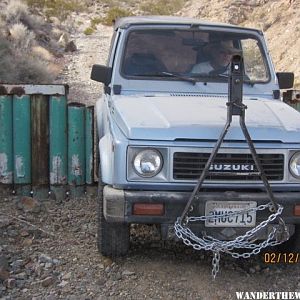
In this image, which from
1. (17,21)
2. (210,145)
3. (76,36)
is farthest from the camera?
(76,36)

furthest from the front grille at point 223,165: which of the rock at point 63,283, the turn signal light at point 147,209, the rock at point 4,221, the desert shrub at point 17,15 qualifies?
the desert shrub at point 17,15

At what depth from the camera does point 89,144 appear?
6832 mm

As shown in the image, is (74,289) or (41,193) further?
(41,193)

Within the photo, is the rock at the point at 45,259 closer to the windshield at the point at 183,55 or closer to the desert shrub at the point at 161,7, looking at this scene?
the windshield at the point at 183,55

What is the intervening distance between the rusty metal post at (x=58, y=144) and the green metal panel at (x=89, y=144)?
0.23m

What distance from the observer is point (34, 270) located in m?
4.86

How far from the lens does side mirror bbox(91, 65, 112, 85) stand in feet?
18.7

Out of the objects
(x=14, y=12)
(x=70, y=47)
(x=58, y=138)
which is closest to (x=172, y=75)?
(x=58, y=138)

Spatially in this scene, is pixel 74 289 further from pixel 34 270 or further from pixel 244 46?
pixel 244 46

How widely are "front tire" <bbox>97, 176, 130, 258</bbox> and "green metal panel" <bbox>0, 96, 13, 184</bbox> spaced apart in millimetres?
2103

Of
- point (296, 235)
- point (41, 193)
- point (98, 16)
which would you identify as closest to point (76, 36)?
point (98, 16)

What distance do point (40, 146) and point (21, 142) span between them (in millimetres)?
208

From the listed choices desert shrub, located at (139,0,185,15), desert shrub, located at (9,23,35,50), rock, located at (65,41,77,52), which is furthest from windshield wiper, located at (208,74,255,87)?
desert shrub, located at (139,0,185,15)

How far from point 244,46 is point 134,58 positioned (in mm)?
1116
